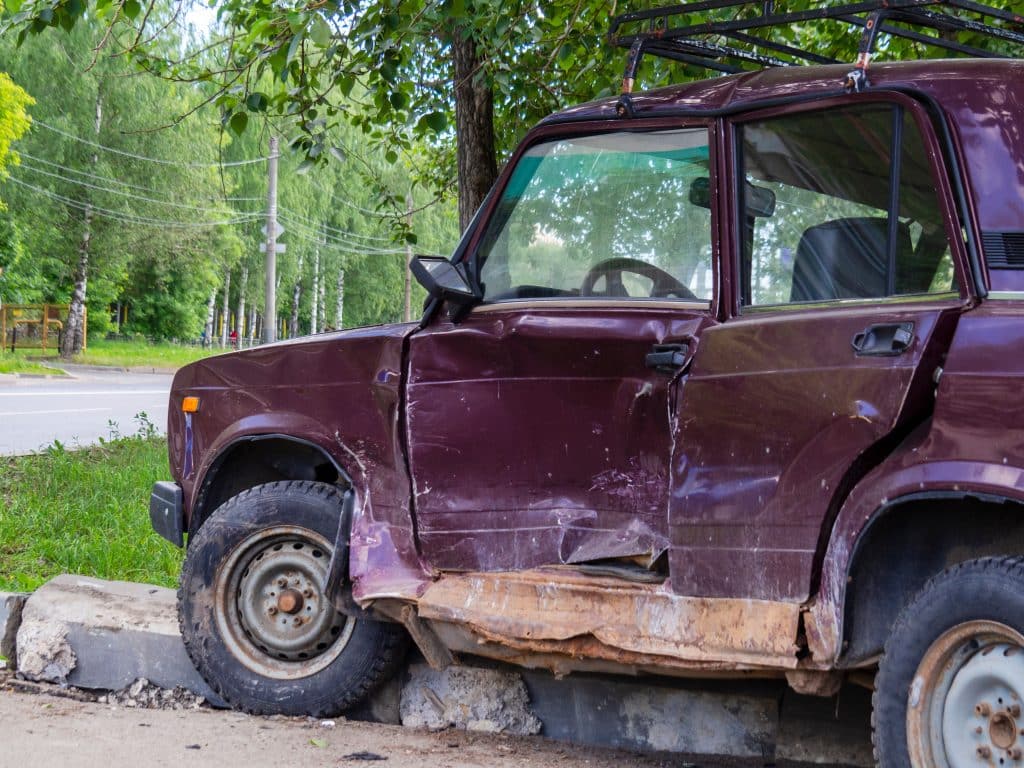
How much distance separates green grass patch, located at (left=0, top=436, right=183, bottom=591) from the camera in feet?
23.8

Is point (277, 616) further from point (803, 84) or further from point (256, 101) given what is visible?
point (256, 101)

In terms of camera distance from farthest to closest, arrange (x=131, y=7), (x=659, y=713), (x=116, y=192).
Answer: (x=116, y=192)
(x=131, y=7)
(x=659, y=713)

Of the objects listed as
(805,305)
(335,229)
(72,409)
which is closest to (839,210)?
(805,305)

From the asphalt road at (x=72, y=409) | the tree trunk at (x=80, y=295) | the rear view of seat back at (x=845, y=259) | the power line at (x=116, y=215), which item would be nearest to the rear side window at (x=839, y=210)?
the rear view of seat back at (x=845, y=259)

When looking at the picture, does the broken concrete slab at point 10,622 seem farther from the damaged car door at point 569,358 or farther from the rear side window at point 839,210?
the rear side window at point 839,210

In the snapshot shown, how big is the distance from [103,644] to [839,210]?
3.58 m

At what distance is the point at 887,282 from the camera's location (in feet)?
11.4

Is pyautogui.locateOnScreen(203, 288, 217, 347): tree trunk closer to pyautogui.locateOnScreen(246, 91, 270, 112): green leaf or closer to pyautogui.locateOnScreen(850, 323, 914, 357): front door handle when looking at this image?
pyautogui.locateOnScreen(246, 91, 270, 112): green leaf

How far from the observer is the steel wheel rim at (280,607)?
15.7 ft

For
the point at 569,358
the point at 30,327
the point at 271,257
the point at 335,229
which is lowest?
the point at 569,358

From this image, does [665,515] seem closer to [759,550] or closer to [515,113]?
[759,550]

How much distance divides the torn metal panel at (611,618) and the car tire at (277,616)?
591 mm

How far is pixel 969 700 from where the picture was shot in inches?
121

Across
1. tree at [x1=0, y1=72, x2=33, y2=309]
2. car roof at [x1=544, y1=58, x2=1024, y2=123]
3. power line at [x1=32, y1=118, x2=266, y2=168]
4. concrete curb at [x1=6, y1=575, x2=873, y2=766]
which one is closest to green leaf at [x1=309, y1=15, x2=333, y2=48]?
car roof at [x1=544, y1=58, x2=1024, y2=123]
